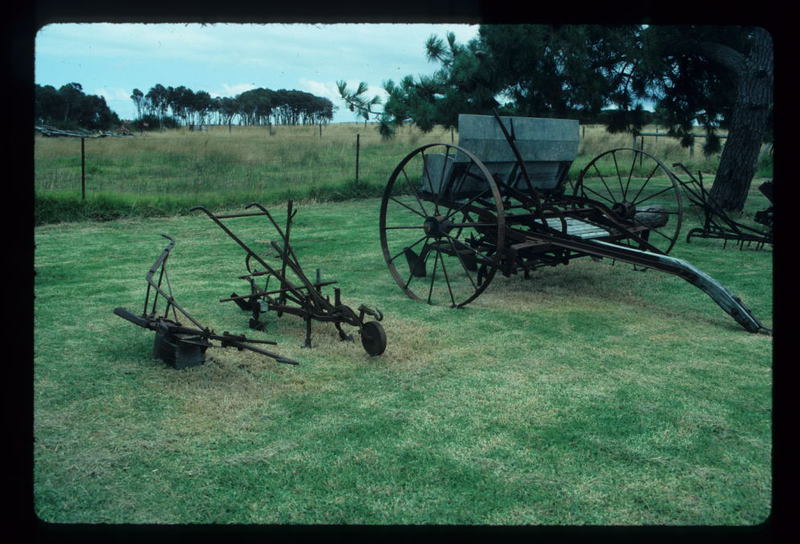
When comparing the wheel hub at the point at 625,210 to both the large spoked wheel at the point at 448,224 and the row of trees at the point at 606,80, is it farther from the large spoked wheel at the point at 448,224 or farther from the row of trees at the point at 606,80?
the row of trees at the point at 606,80

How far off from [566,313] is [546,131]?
224 centimetres

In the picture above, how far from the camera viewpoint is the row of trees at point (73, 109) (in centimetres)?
1127

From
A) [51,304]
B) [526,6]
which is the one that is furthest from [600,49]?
[526,6]

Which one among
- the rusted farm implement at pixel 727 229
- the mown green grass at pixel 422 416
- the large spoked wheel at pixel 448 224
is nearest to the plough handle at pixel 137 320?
the mown green grass at pixel 422 416

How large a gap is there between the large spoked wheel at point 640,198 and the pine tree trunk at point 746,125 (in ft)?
3.10

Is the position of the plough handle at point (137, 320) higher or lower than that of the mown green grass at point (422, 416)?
higher

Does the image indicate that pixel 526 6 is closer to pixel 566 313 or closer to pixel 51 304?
pixel 566 313

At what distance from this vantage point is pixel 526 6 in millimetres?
1277

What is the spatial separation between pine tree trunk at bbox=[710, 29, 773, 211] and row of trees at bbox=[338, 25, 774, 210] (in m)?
0.02

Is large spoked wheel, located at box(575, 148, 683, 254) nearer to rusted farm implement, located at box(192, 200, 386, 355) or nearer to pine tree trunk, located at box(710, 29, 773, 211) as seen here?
pine tree trunk, located at box(710, 29, 773, 211)

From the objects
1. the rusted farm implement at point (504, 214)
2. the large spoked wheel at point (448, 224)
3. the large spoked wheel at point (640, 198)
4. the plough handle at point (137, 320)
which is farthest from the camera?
the large spoked wheel at point (640, 198)

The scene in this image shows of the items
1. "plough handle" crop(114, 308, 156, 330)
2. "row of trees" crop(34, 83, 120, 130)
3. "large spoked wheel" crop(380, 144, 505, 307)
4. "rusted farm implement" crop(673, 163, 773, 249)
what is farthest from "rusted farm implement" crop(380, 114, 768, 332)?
"row of trees" crop(34, 83, 120, 130)

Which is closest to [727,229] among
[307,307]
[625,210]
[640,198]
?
[625,210]

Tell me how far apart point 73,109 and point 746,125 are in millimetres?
12277
